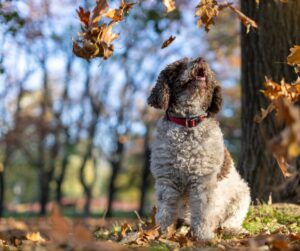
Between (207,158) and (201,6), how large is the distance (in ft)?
4.98

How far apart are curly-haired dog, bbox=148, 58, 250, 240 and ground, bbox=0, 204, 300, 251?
0.24 meters

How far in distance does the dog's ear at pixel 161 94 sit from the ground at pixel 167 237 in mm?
1235

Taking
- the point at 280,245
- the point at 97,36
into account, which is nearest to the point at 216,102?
the point at 97,36

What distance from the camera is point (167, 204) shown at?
5.20 metres

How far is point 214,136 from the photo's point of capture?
17.0ft

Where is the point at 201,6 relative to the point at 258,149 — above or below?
above

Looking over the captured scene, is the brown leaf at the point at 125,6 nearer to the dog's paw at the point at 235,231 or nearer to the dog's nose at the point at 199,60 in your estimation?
the dog's nose at the point at 199,60

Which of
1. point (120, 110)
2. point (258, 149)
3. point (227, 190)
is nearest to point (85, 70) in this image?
point (120, 110)

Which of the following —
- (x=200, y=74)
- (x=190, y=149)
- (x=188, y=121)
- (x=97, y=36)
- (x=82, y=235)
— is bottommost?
(x=82, y=235)

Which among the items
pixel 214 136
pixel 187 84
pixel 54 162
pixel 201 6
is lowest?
pixel 54 162

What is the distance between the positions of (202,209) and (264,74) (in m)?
3.21

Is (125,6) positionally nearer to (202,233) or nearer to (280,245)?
(202,233)

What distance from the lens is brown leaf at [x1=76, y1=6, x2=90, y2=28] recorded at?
14.9ft

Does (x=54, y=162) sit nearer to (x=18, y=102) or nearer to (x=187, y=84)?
(x=18, y=102)
